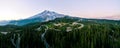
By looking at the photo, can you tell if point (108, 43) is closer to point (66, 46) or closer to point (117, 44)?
point (117, 44)

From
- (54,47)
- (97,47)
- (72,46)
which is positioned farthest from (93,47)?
(54,47)

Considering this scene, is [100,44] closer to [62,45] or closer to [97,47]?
[97,47]

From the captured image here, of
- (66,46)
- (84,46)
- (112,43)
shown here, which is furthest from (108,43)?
(66,46)

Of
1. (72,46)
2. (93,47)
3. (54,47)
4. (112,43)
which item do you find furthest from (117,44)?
(54,47)

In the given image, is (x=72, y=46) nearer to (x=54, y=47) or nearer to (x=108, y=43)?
(x=54, y=47)

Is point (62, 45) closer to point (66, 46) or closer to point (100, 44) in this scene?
point (66, 46)

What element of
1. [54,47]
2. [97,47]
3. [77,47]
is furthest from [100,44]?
[54,47]
